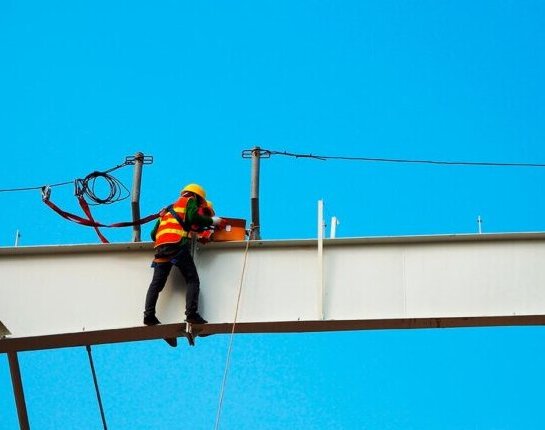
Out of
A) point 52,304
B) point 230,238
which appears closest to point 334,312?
point 230,238

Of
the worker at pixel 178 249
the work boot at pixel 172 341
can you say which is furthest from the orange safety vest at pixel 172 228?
the work boot at pixel 172 341

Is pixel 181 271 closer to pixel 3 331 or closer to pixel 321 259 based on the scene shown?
pixel 321 259

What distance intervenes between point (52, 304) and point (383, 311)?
3602 millimetres

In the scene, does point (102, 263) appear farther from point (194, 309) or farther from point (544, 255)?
point (544, 255)

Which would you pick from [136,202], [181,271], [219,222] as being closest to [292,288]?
[219,222]

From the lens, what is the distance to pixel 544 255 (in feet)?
36.4

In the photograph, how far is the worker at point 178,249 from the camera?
36.0ft

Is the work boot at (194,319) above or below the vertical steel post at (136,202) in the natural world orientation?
below

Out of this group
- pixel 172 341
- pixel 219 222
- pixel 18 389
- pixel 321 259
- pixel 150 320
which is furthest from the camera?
pixel 172 341

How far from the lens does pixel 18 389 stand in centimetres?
1122

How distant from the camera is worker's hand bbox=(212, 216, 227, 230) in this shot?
37.2ft

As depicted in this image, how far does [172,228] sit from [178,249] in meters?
0.24

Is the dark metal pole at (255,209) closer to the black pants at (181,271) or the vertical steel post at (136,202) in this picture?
the black pants at (181,271)

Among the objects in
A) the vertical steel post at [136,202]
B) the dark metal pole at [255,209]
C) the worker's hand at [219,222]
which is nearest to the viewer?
the worker's hand at [219,222]
